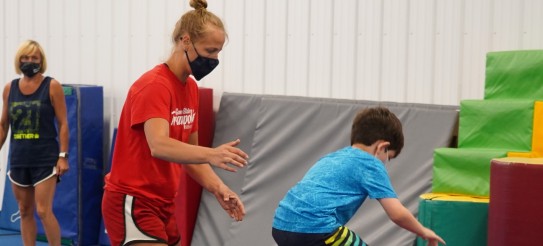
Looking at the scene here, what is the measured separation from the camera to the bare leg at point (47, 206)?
6.51 m

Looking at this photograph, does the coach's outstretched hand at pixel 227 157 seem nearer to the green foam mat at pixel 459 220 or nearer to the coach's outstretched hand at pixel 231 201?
the coach's outstretched hand at pixel 231 201

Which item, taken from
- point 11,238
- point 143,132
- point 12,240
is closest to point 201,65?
point 143,132

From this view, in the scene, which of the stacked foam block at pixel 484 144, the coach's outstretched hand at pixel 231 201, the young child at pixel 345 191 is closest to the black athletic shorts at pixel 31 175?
the stacked foam block at pixel 484 144

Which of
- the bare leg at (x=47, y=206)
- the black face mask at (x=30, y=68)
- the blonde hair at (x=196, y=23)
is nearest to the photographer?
the blonde hair at (x=196, y=23)

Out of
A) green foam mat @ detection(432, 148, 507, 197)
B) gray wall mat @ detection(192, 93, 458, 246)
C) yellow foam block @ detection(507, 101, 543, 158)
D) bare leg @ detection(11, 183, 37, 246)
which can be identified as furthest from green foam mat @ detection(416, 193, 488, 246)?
bare leg @ detection(11, 183, 37, 246)

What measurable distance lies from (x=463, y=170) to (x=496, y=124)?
1.19ft

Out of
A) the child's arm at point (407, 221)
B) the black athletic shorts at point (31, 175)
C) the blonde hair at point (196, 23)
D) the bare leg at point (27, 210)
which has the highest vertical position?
the blonde hair at point (196, 23)

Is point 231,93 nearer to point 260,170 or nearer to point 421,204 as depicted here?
point 260,170

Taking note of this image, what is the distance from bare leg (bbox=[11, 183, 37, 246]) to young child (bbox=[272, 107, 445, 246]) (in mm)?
3123

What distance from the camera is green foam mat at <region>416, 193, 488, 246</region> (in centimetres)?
539

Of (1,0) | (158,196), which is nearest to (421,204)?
(158,196)

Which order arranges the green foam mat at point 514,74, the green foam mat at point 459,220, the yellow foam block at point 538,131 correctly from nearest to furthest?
1. the green foam mat at point 459,220
2. the yellow foam block at point 538,131
3. the green foam mat at point 514,74

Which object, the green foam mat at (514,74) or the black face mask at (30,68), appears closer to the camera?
the green foam mat at (514,74)

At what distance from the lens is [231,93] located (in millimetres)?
7457
